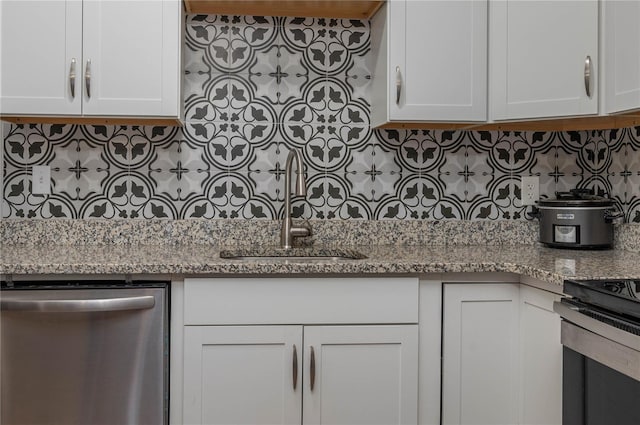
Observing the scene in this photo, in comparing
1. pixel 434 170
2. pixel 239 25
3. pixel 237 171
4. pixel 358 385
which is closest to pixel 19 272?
pixel 237 171

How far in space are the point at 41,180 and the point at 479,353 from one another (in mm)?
1718

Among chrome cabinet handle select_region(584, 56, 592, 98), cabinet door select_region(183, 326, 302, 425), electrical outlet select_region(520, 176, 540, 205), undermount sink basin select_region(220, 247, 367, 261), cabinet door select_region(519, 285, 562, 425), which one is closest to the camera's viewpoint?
cabinet door select_region(519, 285, 562, 425)

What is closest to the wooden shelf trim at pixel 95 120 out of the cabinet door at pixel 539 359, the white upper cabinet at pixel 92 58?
the white upper cabinet at pixel 92 58

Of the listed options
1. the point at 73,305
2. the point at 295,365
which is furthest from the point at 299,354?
the point at 73,305

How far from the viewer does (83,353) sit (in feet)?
5.91

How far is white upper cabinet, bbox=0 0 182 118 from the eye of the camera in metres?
2.07

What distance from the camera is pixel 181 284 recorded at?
1854mm

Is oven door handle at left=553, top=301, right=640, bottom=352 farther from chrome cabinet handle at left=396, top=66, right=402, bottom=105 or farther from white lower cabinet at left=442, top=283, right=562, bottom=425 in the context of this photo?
chrome cabinet handle at left=396, top=66, right=402, bottom=105

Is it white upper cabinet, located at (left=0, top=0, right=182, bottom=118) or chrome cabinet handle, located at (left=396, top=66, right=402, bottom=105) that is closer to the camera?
white upper cabinet, located at (left=0, top=0, right=182, bottom=118)

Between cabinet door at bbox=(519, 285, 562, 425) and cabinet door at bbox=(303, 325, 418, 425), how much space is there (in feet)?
1.09

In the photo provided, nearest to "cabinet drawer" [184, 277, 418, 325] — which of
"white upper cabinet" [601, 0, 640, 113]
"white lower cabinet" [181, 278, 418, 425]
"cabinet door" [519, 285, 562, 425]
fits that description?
"white lower cabinet" [181, 278, 418, 425]

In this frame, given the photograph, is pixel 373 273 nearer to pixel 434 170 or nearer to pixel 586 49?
pixel 434 170

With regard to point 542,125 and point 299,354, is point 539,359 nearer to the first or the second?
point 299,354

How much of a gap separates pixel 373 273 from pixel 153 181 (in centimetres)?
101
